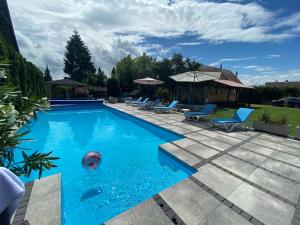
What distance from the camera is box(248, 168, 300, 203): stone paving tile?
3211mm

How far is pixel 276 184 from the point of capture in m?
3.53

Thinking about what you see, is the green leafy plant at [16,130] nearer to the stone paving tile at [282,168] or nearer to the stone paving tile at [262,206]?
the stone paving tile at [262,206]

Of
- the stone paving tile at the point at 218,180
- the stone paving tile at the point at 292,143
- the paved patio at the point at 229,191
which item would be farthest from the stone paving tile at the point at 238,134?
the stone paving tile at the point at 218,180

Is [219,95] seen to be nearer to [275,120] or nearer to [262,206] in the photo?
[275,120]

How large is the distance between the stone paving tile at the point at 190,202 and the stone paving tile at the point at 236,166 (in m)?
1.33

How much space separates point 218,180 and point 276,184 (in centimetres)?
123

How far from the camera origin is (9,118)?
181 cm

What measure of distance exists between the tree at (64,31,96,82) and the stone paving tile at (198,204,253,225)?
44877 millimetres

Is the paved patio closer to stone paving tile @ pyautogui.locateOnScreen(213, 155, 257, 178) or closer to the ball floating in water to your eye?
stone paving tile @ pyautogui.locateOnScreen(213, 155, 257, 178)

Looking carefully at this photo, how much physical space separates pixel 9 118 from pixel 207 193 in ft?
11.1

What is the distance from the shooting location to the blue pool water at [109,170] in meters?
3.44

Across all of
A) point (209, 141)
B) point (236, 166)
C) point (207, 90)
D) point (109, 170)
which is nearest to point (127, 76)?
point (207, 90)

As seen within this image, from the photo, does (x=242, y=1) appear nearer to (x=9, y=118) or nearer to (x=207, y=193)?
(x=207, y=193)

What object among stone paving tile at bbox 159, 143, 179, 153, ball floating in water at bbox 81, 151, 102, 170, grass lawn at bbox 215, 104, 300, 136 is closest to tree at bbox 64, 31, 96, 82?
grass lawn at bbox 215, 104, 300, 136
